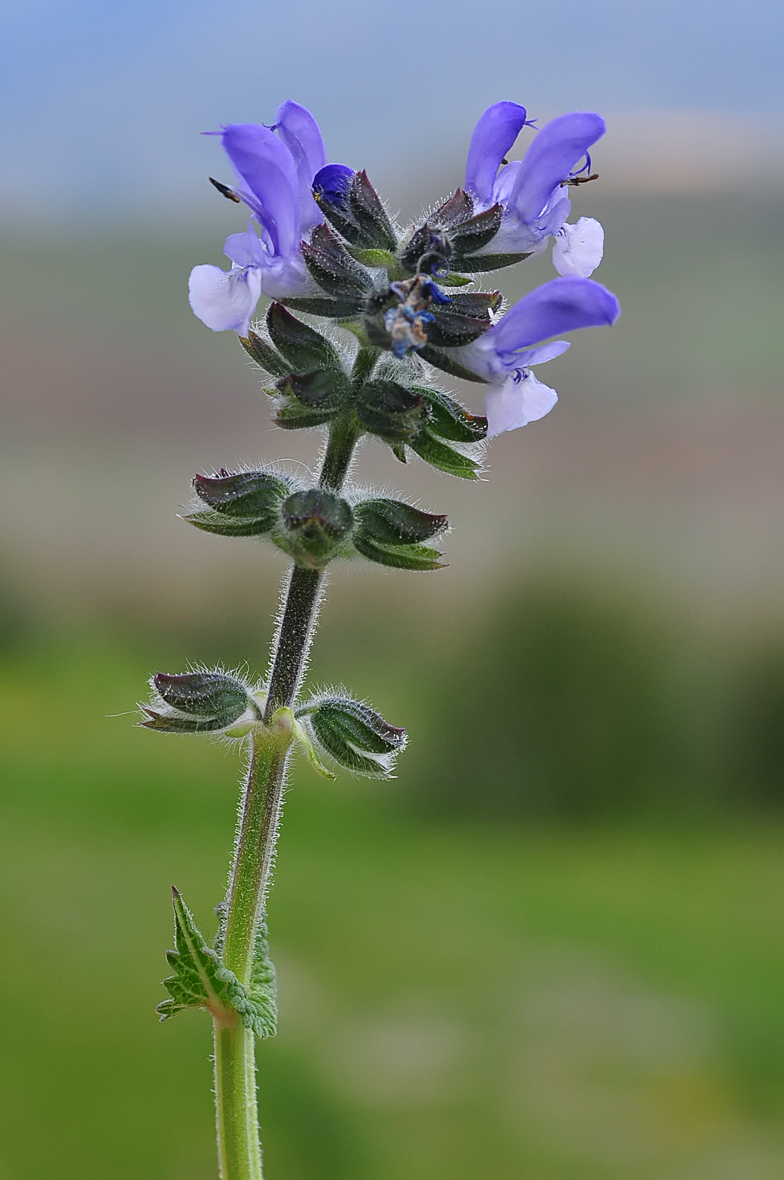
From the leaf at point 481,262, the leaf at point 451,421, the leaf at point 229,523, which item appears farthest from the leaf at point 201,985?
the leaf at point 481,262

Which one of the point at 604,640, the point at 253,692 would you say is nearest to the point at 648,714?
the point at 604,640

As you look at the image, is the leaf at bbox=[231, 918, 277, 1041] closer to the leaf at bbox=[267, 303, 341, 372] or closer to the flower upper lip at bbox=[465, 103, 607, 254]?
the leaf at bbox=[267, 303, 341, 372]

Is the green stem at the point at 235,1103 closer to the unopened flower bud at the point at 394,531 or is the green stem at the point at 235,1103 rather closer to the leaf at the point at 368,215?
the unopened flower bud at the point at 394,531

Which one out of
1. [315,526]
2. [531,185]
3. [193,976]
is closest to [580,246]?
[531,185]

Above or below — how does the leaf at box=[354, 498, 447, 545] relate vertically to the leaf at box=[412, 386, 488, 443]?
below

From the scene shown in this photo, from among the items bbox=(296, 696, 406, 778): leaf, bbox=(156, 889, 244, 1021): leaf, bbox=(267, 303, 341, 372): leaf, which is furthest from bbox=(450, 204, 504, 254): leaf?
bbox=(156, 889, 244, 1021): leaf

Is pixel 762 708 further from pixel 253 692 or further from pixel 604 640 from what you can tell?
pixel 253 692

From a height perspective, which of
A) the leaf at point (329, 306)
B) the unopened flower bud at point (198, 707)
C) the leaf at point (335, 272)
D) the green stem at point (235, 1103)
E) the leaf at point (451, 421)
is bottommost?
the green stem at point (235, 1103)
